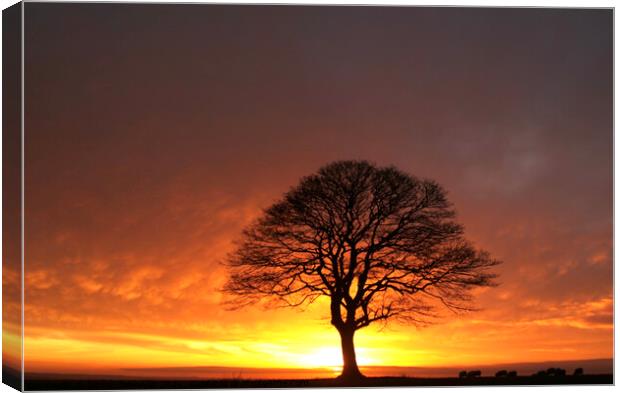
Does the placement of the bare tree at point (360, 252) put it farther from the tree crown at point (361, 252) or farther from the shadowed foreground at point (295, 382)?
the shadowed foreground at point (295, 382)

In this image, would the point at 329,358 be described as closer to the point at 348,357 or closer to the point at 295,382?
the point at 348,357

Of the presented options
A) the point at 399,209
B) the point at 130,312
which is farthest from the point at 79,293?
the point at 399,209

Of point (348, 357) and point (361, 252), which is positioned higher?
point (361, 252)

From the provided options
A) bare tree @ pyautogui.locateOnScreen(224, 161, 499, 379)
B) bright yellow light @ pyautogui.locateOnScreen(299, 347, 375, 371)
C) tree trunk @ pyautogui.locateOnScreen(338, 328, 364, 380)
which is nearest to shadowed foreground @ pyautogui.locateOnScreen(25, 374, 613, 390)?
tree trunk @ pyautogui.locateOnScreen(338, 328, 364, 380)

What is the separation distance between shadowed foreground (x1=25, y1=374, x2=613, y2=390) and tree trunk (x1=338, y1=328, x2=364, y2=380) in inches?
8.9

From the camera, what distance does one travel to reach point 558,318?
75.6ft

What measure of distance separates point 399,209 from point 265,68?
350cm

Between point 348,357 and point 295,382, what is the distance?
53.4 inches

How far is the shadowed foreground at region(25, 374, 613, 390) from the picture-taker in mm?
21234

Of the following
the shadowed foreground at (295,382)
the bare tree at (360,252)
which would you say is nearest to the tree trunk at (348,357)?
the bare tree at (360,252)

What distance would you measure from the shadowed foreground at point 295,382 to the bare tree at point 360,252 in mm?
1171

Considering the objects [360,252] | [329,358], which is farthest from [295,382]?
[360,252]

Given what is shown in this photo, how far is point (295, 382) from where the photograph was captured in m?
21.7

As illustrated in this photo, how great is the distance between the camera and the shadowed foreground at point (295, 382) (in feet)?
69.7
